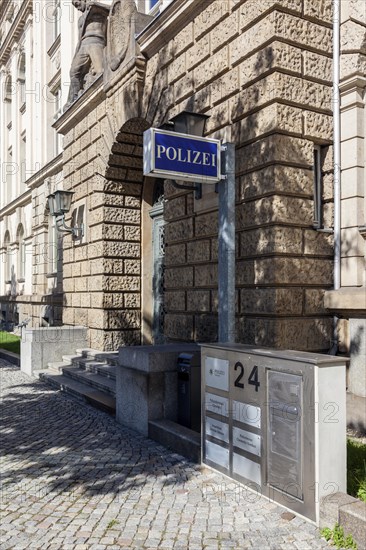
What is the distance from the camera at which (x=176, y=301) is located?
8.60 m

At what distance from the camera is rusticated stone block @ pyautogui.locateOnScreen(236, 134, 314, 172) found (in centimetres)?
657

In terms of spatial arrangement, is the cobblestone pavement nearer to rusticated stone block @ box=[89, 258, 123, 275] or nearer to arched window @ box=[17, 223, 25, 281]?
rusticated stone block @ box=[89, 258, 123, 275]

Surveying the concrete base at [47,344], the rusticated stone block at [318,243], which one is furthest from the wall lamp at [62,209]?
the rusticated stone block at [318,243]

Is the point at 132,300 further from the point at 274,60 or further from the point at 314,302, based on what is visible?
the point at 274,60

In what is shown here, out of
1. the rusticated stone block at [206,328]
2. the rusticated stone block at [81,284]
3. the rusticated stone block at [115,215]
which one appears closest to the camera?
the rusticated stone block at [206,328]

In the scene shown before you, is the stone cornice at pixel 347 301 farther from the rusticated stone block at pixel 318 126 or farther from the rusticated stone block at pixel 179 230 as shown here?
the rusticated stone block at pixel 179 230

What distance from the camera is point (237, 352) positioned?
4621 millimetres

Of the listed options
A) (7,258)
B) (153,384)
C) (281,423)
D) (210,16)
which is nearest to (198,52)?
(210,16)

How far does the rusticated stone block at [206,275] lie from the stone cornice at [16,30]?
18.2m

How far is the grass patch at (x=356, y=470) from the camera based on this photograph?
4016 mm

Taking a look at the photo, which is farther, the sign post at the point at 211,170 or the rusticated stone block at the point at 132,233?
the rusticated stone block at the point at 132,233

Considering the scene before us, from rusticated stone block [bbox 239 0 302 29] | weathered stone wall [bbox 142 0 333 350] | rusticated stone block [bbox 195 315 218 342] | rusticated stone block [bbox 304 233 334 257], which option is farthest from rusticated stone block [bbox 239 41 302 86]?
rusticated stone block [bbox 195 315 218 342]

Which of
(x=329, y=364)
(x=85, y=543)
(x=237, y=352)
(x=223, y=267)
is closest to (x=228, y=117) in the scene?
(x=223, y=267)

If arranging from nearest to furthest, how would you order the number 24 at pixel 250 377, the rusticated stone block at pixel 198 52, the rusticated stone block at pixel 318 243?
1. the number 24 at pixel 250 377
2. the rusticated stone block at pixel 318 243
3. the rusticated stone block at pixel 198 52
